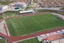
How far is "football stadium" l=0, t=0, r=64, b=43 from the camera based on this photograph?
28.3 m

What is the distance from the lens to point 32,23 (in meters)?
35.5

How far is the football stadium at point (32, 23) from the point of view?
2834 centimetres

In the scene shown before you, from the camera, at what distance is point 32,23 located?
35.5 metres

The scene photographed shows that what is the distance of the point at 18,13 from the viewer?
143ft

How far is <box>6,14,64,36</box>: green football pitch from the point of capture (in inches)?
1251

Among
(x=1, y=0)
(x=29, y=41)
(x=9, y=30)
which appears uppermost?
(x=1, y=0)

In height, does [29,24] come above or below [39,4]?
below

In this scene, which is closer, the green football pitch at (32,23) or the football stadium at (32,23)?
the football stadium at (32,23)

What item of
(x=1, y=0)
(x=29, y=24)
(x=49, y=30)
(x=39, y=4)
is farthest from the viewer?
(x=1, y=0)

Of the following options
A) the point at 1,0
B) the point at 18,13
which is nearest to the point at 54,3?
the point at 18,13

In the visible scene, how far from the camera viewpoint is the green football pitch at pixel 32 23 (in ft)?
104

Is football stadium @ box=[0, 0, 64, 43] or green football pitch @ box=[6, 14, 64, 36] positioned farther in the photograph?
green football pitch @ box=[6, 14, 64, 36]

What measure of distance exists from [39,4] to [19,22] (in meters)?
17.8

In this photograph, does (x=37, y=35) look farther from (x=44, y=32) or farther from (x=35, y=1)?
(x=35, y=1)
